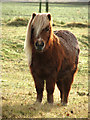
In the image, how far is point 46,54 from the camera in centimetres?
563

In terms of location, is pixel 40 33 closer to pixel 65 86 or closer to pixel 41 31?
pixel 41 31

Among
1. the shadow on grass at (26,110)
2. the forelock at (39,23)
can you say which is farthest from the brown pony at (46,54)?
the shadow on grass at (26,110)

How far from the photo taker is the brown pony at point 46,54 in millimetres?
5375

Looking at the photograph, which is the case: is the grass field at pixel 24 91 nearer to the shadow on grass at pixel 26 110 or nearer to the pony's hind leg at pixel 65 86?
the shadow on grass at pixel 26 110

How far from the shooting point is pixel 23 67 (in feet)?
36.9

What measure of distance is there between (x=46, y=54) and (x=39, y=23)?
2.39 ft

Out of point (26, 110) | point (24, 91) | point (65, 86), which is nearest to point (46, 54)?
point (26, 110)

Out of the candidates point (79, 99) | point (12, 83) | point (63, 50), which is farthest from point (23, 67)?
point (63, 50)

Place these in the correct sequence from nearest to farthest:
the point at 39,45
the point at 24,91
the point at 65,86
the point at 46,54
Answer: the point at 39,45, the point at 46,54, the point at 65,86, the point at 24,91

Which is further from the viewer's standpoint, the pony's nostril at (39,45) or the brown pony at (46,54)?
the brown pony at (46,54)

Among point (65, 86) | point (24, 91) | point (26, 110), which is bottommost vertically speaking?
point (24, 91)

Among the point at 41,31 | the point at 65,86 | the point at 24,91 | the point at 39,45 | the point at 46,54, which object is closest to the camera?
the point at 39,45

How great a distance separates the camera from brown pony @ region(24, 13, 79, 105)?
5375 millimetres

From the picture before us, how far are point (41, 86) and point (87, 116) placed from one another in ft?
4.28
